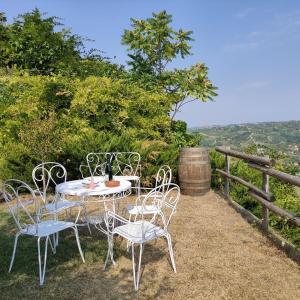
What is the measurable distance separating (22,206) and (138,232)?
117 cm

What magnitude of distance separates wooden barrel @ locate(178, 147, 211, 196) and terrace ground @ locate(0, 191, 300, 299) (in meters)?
2.18

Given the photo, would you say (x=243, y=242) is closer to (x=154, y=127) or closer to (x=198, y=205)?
(x=198, y=205)

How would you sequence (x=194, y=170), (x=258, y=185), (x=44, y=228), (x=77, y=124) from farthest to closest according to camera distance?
(x=77, y=124), (x=258, y=185), (x=194, y=170), (x=44, y=228)

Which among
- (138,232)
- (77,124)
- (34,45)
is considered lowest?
(138,232)

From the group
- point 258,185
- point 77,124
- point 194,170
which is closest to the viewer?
point 194,170

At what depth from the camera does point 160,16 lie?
10.5 metres

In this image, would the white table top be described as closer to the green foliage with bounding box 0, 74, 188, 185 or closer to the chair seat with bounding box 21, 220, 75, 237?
the chair seat with bounding box 21, 220, 75, 237

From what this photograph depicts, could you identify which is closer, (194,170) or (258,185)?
(194,170)

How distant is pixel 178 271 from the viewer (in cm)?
378

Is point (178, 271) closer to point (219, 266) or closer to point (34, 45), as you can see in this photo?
point (219, 266)

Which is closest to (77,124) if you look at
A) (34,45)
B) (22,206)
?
(34,45)

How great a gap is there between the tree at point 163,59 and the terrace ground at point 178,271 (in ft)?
19.6

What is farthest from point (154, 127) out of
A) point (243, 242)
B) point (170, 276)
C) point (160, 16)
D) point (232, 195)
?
point (170, 276)

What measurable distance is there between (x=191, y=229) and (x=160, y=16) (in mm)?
7308
